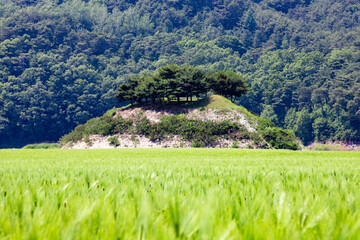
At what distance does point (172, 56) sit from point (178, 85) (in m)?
95.2

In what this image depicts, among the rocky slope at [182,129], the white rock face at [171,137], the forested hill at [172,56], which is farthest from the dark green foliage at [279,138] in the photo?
the forested hill at [172,56]

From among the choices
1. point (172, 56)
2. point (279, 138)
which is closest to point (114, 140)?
point (279, 138)

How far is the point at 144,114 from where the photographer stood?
44469 millimetres

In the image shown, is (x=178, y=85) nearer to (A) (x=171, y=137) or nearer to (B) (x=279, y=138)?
(A) (x=171, y=137)

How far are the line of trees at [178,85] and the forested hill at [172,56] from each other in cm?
5181

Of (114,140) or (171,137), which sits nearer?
(171,137)

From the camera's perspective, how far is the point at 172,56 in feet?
443

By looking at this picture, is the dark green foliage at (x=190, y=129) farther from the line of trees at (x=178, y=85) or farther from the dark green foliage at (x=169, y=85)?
the line of trees at (x=178, y=85)

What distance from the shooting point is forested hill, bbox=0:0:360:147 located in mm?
93000

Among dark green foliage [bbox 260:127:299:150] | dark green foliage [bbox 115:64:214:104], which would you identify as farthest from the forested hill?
dark green foliage [bbox 115:64:214:104]

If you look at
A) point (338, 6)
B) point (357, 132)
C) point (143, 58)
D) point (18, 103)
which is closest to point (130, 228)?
point (357, 132)

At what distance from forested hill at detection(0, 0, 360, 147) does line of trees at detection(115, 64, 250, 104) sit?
51.8m

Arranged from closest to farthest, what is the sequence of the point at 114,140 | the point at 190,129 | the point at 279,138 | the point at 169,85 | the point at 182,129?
the point at 279,138 < the point at 190,129 < the point at 182,129 < the point at 114,140 < the point at 169,85

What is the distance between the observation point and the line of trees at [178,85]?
43.0 m
